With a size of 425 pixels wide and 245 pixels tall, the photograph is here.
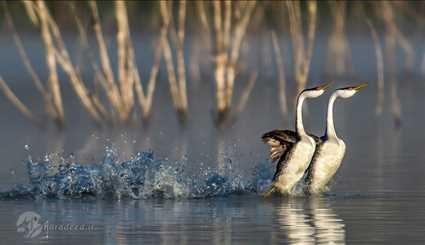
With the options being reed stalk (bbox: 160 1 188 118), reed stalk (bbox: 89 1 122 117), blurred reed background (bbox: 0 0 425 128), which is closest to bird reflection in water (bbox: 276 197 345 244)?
blurred reed background (bbox: 0 0 425 128)

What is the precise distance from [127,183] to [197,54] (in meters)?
17.0

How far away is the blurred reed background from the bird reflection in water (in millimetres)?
5554

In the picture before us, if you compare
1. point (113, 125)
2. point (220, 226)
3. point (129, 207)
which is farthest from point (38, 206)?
point (113, 125)

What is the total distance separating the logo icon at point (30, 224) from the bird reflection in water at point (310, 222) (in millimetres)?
1625

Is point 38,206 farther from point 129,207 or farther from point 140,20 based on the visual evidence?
point 140,20

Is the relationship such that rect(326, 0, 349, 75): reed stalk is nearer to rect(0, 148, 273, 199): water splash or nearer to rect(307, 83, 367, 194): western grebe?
rect(307, 83, 367, 194): western grebe

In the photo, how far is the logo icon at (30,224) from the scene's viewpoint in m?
10.6

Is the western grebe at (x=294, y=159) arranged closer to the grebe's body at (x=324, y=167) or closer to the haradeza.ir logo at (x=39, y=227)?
the grebe's body at (x=324, y=167)

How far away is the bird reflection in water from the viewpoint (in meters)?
10.2

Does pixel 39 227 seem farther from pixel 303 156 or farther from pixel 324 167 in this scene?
pixel 324 167

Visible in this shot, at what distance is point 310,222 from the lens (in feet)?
36.5

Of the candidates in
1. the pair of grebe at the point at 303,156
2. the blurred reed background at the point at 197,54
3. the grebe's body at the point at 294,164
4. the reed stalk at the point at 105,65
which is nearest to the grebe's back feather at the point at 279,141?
the pair of grebe at the point at 303,156

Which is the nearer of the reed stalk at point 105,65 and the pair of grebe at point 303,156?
the pair of grebe at point 303,156

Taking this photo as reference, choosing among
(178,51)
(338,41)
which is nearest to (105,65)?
(178,51)
